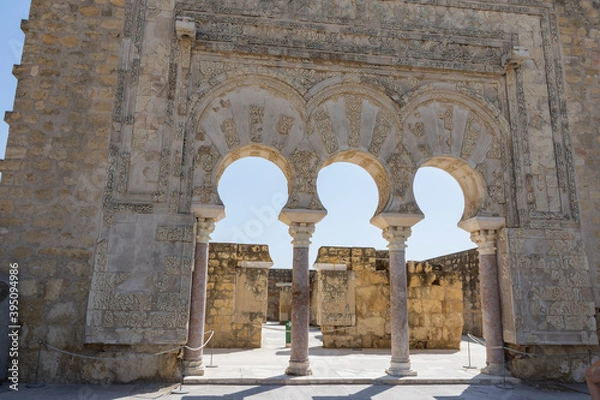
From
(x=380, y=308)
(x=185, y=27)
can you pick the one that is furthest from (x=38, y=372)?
(x=380, y=308)

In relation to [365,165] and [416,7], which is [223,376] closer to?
[365,165]

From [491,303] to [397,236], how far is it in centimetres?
187

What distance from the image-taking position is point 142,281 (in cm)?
612

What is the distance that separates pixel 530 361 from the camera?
6.64 m

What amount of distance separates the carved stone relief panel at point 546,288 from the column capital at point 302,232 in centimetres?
319

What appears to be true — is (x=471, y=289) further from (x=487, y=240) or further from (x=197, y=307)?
(x=197, y=307)

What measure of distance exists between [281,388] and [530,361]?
3.89 meters

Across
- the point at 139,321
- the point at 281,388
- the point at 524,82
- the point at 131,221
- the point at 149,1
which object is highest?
the point at 149,1

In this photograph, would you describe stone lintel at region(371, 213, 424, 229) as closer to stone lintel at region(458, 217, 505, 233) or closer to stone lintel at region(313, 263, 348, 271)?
stone lintel at region(458, 217, 505, 233)

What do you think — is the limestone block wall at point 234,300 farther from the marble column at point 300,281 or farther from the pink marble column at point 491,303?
the pink marble column at point 491,303

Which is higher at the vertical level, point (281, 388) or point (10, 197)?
point (10, 197)

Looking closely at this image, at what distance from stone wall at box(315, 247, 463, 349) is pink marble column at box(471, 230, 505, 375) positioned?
300 centimetres

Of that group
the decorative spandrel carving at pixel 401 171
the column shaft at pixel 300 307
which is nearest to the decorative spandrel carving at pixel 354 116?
the decorative spandrel carving at pixel 401 171

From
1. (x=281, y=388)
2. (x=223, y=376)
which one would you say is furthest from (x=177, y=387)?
(x=281, y=388)
